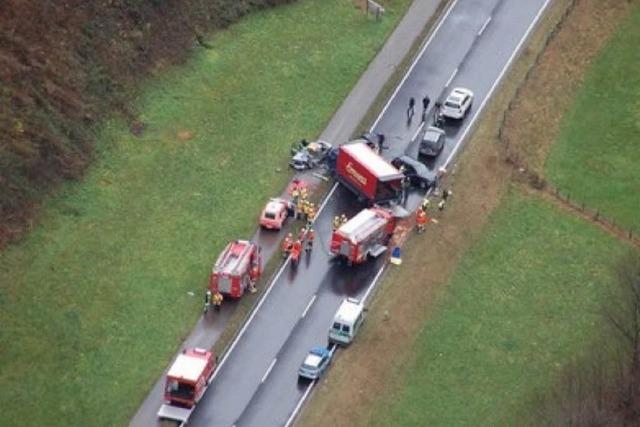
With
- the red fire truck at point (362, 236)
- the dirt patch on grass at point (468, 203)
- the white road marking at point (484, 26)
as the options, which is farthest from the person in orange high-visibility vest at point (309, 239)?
the white road marking at point (484, 26)

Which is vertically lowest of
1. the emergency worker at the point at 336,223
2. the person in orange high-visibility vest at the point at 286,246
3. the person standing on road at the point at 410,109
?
the person in orange high-visibility vest at the point at 286,246

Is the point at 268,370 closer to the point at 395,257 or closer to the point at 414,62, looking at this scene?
the point at 395,257

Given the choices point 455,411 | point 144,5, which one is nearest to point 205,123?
point 144,5

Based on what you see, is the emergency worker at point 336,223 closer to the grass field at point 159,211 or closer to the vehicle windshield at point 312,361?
the grass field at point 159,211

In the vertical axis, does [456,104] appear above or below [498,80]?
below

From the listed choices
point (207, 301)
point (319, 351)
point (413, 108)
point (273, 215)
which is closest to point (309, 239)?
point (273, 215)

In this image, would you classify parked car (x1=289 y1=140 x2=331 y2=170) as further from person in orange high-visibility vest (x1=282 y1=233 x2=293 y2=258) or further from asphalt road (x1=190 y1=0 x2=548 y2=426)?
person in orange high-visibility vest (x1=282 y1=233 x2=293 y2=258)

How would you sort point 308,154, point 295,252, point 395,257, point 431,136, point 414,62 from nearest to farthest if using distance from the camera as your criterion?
point 295,252 < point 395,257 < point 308,154 < point 431,136 < point 414,62
